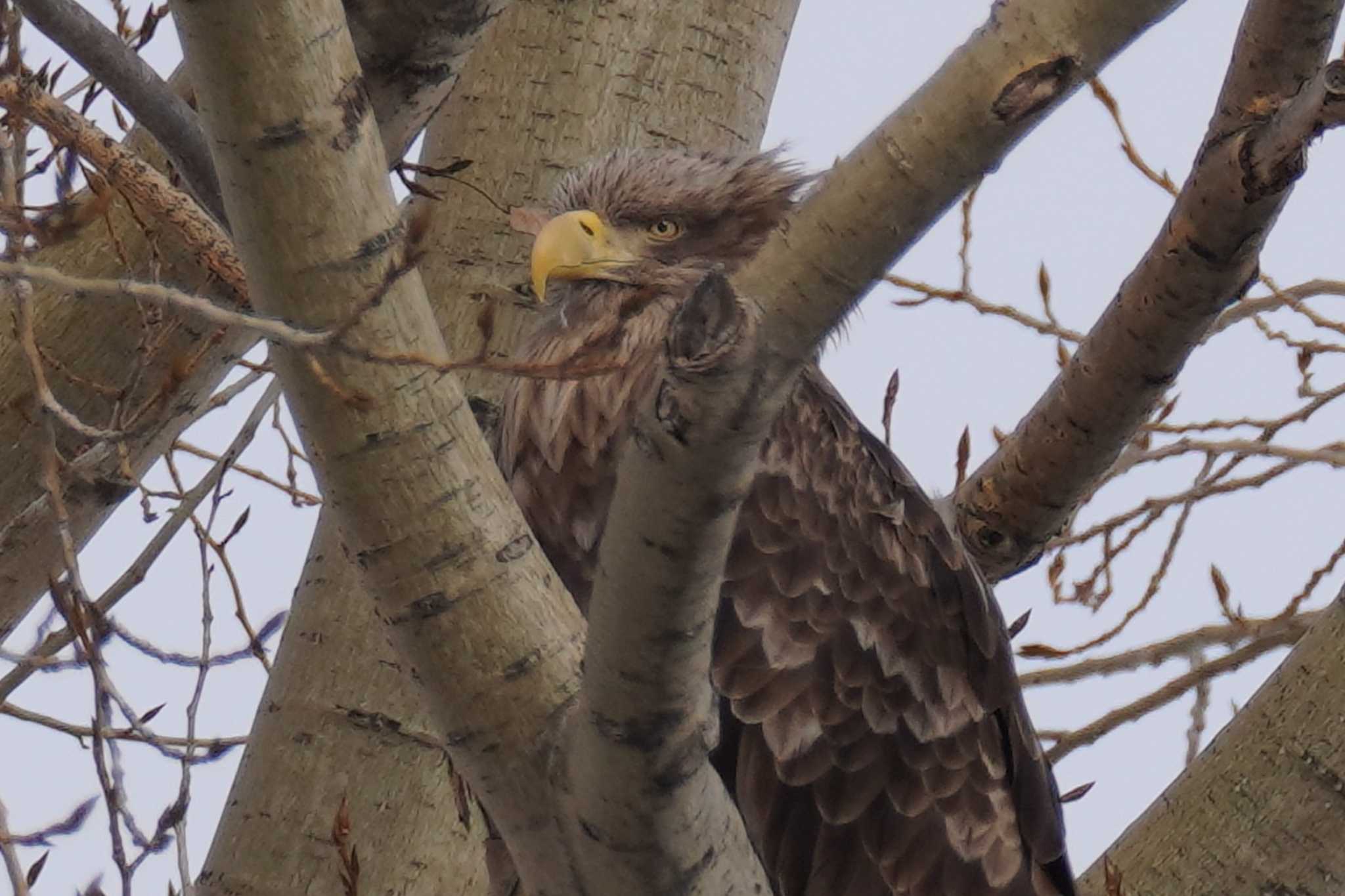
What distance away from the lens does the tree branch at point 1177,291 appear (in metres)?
A: 2.96

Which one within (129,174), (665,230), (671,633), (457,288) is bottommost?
(671,633)

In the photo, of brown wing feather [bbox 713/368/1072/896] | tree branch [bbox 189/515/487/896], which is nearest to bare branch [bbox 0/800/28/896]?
tree branch [bbox 189/515/487/896]

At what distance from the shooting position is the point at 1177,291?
3320mm

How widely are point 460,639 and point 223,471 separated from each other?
225cm

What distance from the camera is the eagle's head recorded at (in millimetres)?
4328

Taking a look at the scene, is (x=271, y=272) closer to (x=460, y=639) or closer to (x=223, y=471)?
(x=460, y=639)

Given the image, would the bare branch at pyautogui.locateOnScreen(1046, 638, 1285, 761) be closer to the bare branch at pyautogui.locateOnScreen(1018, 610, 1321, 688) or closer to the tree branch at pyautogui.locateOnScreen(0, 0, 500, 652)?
the bare branch at pyautogui.locateOnScreen(1018, 610, 1321, 688)

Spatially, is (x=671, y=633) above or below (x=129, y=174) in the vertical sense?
below

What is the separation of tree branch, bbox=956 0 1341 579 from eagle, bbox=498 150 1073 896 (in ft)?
0.59

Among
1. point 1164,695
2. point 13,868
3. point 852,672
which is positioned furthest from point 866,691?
point 13,868

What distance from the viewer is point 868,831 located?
3926mm

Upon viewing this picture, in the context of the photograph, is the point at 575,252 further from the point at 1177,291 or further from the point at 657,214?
the point at 1177,291

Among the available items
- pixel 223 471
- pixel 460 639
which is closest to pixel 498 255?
pixel 223 471

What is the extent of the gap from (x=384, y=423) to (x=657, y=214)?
87.9 inches
